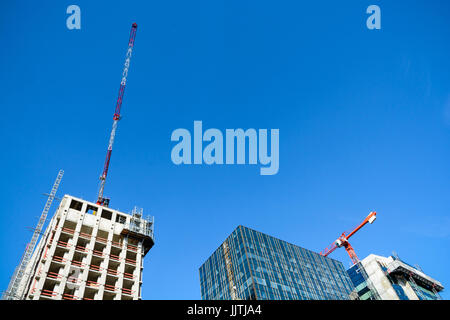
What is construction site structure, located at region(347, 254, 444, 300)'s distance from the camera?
133 metres

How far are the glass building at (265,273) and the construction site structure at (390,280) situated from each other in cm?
748

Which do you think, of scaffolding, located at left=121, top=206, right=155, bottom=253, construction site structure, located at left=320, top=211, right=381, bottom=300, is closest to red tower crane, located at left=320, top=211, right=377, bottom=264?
construction site structure, located at left=320, top=211, right=381, bottom=300

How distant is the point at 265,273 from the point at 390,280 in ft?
222

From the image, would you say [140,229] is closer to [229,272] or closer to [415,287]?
[229,272]

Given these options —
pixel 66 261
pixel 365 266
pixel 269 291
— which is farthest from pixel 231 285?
pixel 365 266

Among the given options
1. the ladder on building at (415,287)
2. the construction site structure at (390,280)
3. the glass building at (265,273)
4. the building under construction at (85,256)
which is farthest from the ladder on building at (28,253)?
the ladder on building at (415,287)

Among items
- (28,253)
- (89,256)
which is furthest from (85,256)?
(28,253)

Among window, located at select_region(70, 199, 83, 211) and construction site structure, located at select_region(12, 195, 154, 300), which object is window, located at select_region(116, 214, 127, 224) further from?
window, located at select_region(70, 199, 83, 211)

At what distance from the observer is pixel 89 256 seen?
179 ft

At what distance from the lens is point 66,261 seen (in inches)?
2048

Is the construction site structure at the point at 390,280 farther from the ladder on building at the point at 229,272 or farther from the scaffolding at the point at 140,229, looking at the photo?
the scaffolding at the point at 140,229

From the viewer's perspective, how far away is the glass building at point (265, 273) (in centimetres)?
9875

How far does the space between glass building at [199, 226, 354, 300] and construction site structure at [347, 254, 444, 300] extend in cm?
748
